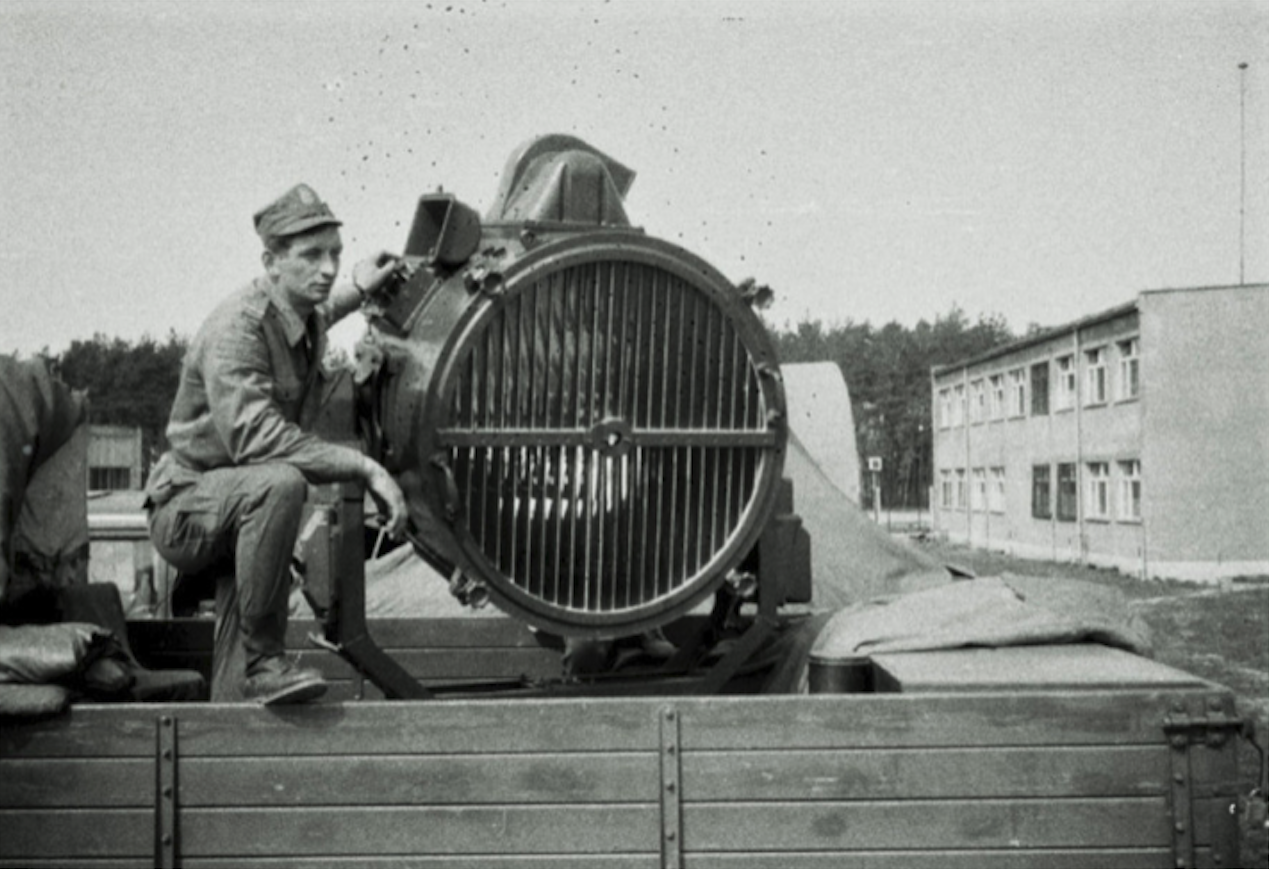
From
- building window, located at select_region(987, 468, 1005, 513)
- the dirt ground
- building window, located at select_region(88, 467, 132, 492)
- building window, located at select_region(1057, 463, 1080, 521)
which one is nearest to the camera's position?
the dirt ground

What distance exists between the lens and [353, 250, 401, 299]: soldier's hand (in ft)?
14.2

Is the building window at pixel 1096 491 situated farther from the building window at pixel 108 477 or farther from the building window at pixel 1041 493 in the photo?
the building window at pixel 108 477

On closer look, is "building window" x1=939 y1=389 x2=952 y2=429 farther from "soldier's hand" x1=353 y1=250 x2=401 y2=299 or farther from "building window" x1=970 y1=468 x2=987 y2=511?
"soldier's hand" x1=353 y1=250 x2=401 y2=299

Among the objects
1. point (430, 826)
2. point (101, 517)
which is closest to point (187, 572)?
point (430, 826)

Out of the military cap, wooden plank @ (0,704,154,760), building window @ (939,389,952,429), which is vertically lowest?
wooden plank @ (0,704,154,760)

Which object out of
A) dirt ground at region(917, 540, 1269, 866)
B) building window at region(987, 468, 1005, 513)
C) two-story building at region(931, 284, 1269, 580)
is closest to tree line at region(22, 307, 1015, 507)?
building window at region(987, 468, 1005, 513)

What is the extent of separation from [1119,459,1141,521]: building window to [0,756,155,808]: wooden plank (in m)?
28.3

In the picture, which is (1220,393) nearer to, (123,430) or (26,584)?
(123,430)

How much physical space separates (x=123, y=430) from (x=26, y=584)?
2403 cm

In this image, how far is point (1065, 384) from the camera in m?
33.6

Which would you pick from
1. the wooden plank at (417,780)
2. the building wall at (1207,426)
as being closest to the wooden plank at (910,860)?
the wooden plank at (417,780)

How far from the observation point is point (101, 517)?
8062mm

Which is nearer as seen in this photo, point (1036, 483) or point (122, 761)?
point (122, 761)

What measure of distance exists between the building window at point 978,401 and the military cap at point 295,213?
123 ft
